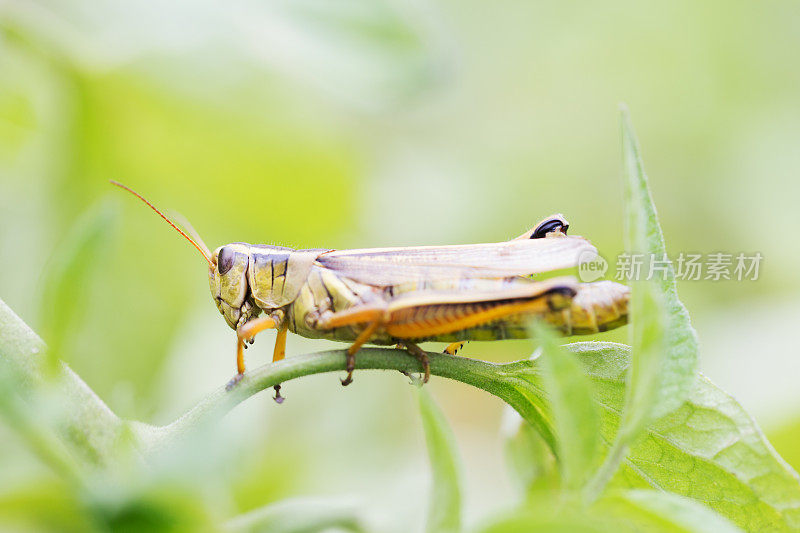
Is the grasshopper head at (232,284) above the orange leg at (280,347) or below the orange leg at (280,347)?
above

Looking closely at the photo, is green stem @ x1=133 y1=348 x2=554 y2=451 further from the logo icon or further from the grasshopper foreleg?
the logo icon

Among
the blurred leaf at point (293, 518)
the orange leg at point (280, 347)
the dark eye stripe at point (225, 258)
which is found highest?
the dark eye stripe at point (225, 258)

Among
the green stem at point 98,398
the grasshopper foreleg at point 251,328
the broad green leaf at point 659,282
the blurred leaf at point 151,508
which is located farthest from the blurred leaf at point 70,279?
the grasshopper foreleg at point 251,328

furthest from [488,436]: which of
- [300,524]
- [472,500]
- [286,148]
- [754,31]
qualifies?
[754,31]

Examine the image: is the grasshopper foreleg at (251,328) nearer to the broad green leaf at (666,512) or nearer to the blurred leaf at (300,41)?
the blurred leaf at (300,41)

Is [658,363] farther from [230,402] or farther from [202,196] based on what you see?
[202,196]

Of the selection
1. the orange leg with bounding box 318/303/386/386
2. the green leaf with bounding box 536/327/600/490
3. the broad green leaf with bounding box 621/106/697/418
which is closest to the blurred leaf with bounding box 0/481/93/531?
the green leaf with bounding box 536/327/600/490
